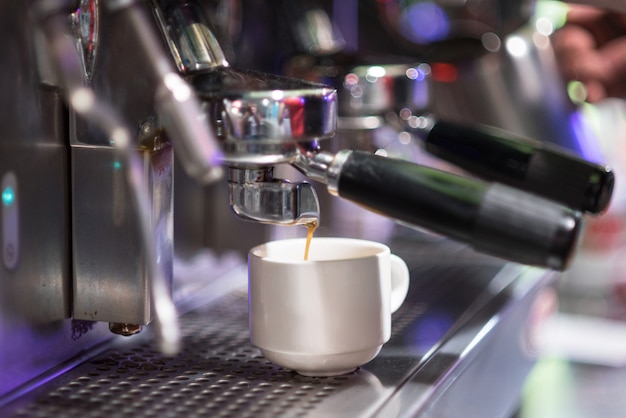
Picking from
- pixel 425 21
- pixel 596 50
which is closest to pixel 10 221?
pixel 425 21

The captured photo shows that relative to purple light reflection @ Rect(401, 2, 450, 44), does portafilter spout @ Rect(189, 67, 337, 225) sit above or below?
below

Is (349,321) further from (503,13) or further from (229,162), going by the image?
(503,13)

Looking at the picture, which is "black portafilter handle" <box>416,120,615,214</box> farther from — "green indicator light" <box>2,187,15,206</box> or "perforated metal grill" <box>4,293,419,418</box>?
"green indicator light" <box>2,187,15,206</box>

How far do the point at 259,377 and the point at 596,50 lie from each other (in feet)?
3.22

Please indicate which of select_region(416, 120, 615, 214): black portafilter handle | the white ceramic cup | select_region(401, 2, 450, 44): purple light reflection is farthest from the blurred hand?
the white ceramic cup

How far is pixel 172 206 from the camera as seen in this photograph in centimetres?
57

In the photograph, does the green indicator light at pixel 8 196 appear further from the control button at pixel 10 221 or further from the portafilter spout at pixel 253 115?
the portafilter spout at pixel 253 115

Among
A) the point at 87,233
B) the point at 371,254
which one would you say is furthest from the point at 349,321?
the point at 87,233

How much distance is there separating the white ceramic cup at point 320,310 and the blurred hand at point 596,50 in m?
0.78

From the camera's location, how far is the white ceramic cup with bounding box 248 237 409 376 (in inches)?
19.8

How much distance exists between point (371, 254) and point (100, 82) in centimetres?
18

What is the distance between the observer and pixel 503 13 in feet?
3.49

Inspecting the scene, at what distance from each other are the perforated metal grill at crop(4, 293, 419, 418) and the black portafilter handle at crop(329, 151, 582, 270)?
12 cm

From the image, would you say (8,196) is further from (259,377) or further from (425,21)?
(425,21)
